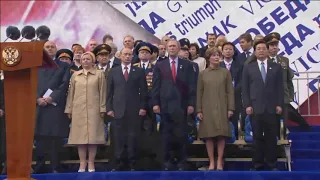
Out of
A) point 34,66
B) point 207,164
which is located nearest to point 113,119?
point 207,164

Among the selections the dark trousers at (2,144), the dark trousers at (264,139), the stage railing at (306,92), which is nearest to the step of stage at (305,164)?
the dark trousers at (264,139)

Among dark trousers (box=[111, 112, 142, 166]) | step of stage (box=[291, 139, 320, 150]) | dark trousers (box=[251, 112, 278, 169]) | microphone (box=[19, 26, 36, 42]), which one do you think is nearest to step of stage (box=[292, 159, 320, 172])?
step of stage (box=[291, 139, 320, 150])

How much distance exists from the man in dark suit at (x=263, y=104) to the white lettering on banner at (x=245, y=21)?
2.79 meters

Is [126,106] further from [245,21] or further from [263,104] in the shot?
A: [245,21]

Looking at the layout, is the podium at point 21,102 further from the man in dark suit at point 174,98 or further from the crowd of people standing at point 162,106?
the man in dark suit at point 174,98

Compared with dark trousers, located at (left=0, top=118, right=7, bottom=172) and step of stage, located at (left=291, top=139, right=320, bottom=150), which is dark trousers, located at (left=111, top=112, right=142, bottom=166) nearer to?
dark trousers, located at (left=0, top=118, right=7, bottom=172)

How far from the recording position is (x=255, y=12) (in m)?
10.2

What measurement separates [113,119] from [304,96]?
3.68 m

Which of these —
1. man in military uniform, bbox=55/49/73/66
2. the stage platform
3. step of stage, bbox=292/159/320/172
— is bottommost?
the stage platform

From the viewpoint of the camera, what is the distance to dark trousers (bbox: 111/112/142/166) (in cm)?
687

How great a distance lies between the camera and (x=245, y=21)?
10.3 metres

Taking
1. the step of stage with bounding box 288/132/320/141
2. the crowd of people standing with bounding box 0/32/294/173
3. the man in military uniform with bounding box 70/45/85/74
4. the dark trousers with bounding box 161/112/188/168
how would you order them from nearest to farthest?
the crowd of people standing with bounding box 0/32/294/173 → the dark trousers with bounding box 161/112/188/168 → the man in military uniform with bounding box 70/45/85/74 → the step of stage with bounding box 288/132/320/141

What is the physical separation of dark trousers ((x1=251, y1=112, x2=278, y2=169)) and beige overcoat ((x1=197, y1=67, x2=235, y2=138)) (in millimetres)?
318

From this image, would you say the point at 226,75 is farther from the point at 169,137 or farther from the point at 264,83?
the point at 169,137
